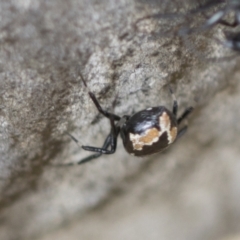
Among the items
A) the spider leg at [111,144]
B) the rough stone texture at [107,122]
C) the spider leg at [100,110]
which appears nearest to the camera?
the rough stone texture at [107,122]

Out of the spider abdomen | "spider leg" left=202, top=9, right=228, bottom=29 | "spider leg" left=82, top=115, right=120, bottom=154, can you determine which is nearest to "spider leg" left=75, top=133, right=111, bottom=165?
"spider leg" left=82, top=115, right=120, bottom=154

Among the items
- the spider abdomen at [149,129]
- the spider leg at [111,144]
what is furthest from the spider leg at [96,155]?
the spider abdomen at [149,129]

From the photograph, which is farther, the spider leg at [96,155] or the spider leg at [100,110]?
the spider leg at [96,155]

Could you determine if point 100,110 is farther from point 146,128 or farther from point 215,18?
point 215,18

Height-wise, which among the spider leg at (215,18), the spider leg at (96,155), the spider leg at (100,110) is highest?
the spider leg at (215,18)

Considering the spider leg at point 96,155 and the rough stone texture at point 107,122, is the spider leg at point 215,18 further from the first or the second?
the spider leg at point 96,155

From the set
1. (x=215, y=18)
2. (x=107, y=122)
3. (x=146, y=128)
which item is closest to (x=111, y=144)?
(x=107, y=122)

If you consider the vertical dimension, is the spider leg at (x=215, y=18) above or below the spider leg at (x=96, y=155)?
above
